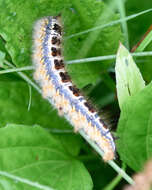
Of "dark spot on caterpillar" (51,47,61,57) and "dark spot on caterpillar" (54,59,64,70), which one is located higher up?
"dark spot on caterpillar" (51,47,61,57)

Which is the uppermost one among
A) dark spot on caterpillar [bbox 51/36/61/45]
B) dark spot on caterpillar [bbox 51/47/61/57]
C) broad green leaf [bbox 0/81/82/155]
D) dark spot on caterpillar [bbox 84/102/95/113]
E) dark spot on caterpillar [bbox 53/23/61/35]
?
dark spot on caterpillar [bbox 53/23/61/35]

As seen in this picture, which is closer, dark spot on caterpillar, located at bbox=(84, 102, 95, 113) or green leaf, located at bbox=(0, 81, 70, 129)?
dark spot on caterpillar, located at bbox=(84, 102, 95, 113)

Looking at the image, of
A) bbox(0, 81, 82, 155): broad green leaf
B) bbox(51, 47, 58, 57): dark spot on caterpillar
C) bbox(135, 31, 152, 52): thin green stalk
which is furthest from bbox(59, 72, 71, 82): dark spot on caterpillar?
bbox(135, 31, 152, 52): thin green stalk

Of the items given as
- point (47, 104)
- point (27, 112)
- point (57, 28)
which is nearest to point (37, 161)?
point (27, 112)

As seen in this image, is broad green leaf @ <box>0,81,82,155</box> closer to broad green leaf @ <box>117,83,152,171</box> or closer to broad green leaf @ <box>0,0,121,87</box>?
broad green leaf @ <box>0,0,121,87</box>

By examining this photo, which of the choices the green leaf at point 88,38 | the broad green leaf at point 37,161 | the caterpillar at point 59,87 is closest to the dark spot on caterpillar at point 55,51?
the caterpillar at point 59,87

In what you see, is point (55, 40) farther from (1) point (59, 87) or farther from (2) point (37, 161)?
(2) point (37, 161)
